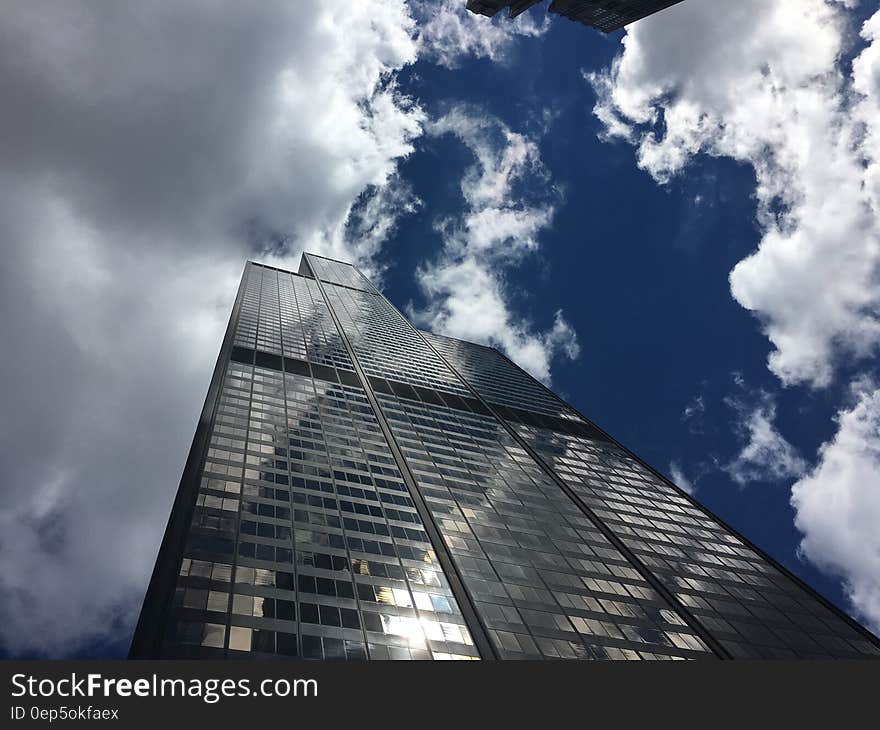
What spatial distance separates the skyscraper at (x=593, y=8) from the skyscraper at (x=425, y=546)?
217ft

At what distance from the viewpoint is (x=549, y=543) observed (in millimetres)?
71625

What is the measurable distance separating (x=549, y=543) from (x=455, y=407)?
49426 millimetres

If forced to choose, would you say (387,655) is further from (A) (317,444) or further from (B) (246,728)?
(A) (317,444)

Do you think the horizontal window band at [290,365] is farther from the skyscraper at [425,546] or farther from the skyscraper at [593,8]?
the skyscraper at [593,8]

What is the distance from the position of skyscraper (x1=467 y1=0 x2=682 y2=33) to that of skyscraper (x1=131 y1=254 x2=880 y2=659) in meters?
66.3

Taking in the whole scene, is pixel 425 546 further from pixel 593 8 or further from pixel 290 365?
pixel 593 8

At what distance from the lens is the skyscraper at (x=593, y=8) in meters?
85.2

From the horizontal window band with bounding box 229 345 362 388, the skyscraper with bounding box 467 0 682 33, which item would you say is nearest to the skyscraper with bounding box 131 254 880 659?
the horizontal window band with bounding box 229 345 362 388

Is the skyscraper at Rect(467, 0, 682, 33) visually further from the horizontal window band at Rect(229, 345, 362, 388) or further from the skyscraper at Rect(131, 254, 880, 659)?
the skyscraper at Rect(131, 254, 880, 659)

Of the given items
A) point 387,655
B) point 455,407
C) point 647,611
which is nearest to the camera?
point 387,655

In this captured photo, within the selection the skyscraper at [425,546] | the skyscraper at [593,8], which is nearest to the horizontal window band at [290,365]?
the skyscraper at [425,546]

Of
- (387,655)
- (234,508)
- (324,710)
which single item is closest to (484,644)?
(387,655)

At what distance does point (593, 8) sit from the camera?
87.4m

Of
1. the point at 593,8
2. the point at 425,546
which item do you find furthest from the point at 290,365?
the point at 593,8
